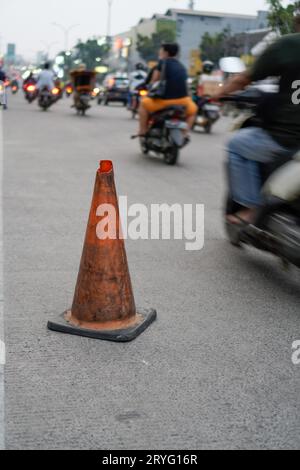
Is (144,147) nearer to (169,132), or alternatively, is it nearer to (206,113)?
(169,132)

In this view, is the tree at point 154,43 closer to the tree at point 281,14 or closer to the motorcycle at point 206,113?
the motorcycle at point 206,113

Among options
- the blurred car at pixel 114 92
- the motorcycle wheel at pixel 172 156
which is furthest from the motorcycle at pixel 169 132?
Result: the blurred car at pixel 114 92

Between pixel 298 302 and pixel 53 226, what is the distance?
9.14ft

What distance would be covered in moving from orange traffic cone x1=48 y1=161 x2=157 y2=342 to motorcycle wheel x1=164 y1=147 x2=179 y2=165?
7996 millimetres

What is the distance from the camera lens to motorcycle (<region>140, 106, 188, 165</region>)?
1184cm

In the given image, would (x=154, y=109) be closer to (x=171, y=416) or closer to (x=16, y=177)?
(x=16, y=177)

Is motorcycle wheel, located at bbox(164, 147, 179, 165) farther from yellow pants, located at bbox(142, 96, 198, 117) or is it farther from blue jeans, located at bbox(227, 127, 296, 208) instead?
blue jeans, located at bbox(227, 127, 296, 208)

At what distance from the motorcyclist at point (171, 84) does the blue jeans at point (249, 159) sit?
6.57 m

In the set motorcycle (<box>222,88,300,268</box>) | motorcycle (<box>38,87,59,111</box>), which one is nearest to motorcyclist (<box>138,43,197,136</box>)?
motorcycle (<box>222,88,300,268</box>)

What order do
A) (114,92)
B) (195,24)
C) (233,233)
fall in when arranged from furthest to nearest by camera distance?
(195,24), (114,92), (233,233)

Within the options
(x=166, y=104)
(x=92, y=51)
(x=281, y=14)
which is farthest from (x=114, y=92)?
(x=92, y=51)

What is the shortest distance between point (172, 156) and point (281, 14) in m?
3.59

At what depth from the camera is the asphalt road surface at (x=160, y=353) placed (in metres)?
2.94

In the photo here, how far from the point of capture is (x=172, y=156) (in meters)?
12.1
